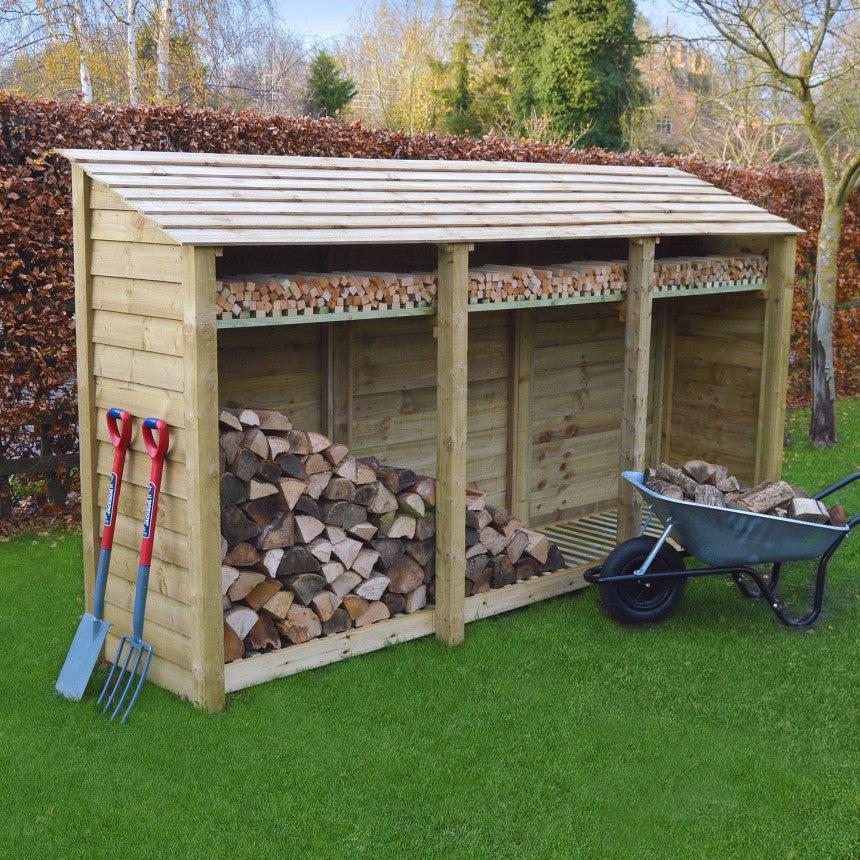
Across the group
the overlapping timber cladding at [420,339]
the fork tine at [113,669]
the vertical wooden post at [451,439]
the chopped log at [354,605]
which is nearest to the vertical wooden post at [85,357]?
the overlapping timber cladding at [420,339]

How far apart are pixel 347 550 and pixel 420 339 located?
58.6 inches

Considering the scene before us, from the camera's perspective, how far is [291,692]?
441 centimetres

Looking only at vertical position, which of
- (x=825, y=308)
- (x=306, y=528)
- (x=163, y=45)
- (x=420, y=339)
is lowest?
(x=306, y=528)

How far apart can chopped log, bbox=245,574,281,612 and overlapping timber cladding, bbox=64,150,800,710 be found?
24cm

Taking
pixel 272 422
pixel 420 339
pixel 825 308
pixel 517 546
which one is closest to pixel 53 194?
pixel 420 339

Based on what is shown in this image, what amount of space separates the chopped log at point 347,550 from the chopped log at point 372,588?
128 millimetres

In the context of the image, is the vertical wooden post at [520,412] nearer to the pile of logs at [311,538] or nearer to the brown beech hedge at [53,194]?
the pile of logs at [311,538]

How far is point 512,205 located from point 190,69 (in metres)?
14.3

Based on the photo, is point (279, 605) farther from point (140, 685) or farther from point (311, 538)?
point (140, 685)

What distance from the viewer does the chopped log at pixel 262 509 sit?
455 cm

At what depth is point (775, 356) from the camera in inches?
259

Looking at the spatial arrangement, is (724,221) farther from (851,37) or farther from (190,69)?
(190,69)

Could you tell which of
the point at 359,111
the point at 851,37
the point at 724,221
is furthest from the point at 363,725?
the point at 359,111

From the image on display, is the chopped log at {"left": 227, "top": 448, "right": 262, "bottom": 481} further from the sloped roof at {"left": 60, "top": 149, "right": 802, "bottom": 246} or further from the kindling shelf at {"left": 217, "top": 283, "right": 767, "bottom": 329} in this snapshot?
the sloped roof at {"left": 60, "top": 149, "right": 802, "bottom": 246}
